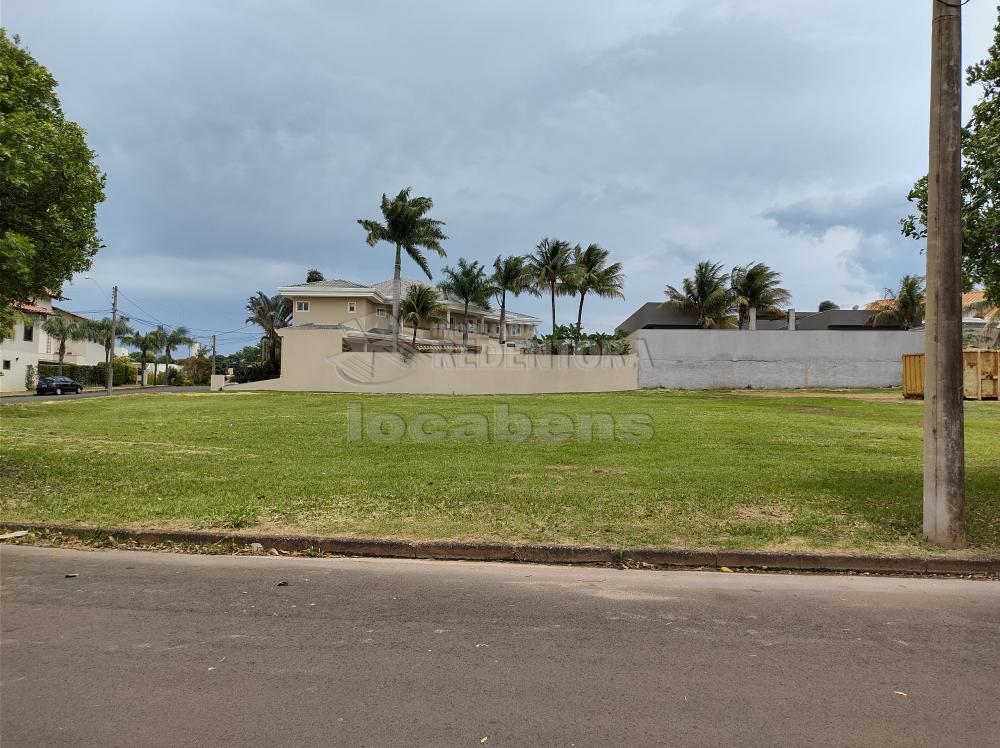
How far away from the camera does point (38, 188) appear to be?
8430mm

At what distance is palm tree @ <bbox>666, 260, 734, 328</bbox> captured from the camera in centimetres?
4956

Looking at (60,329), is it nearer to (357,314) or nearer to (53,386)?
(53,386)

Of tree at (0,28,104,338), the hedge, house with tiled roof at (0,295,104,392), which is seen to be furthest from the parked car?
tree at (0,28,104,338)

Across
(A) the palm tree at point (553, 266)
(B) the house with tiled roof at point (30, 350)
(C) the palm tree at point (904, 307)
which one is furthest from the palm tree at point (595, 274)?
(B) the house with tiled roof at point (30, 350)

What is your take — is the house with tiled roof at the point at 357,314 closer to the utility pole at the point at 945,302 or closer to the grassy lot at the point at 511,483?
the grassy lot at the point at 511,483

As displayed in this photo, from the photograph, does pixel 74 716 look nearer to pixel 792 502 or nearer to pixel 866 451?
pixel 792 502

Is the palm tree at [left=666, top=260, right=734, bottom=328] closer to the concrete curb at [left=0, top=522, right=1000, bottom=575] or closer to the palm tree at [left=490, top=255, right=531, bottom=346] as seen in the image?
the palm tree at [left=490, top=255, right=531, bottom=346]

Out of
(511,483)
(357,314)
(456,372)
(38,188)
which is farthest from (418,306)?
(511,483)

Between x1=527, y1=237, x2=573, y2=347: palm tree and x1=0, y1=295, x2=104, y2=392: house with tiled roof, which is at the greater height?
x1=527, y1=237, x2=573, y2=347: palm tree

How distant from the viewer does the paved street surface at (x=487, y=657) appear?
2971 millimetres

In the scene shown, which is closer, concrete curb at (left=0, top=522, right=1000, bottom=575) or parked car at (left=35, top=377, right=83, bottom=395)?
concrete curb at (left=0, top=522, right=1000, bottom=575)
